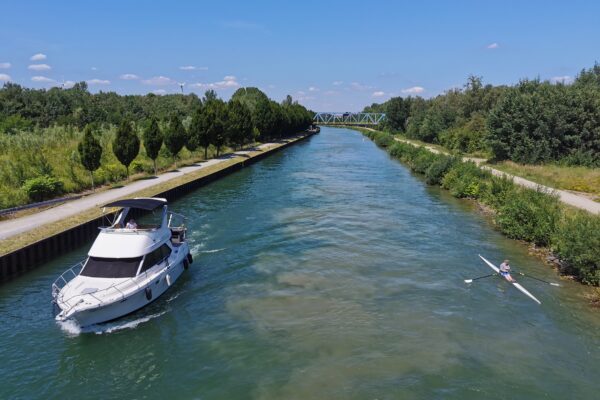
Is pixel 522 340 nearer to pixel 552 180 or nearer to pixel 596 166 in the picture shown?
pixel 552 180

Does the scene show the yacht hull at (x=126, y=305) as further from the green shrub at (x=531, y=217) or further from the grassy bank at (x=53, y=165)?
the green shrub at (x=531, y=217)

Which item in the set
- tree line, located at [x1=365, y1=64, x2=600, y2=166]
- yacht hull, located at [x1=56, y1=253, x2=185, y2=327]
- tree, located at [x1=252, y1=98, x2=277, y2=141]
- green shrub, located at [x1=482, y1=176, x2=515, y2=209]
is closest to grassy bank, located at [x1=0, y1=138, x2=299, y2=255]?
yacht hull, located at [x1=56, y1=253, x2=185, y2=327]

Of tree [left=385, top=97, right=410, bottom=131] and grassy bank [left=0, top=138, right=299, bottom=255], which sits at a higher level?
tree [left=385, top=97, right=410, bottom=131]

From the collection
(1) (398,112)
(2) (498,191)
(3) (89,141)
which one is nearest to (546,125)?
(2) (498,191)

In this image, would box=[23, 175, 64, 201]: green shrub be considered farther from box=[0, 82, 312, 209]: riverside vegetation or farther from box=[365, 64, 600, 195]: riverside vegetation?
box=[365, 64, 600, 195]: riverside vegetation

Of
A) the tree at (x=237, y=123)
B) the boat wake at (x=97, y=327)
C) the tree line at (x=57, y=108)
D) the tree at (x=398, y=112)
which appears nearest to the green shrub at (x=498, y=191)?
the boat wake at (x=97, y=327)

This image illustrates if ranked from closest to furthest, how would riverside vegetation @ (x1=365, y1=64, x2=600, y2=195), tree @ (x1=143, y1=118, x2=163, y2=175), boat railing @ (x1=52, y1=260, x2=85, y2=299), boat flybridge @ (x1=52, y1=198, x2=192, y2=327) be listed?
boat flybridge @ (x1=52, y1=198, x2=192, y2=327)
boat railing @ (x1=52, y1=260, x2=85, y2=299)
tree @ (x1=143, y1=118, x2=163, y2=175)
riverside vegetation @ (x1=365, y1=64, x2=600, y2=195)

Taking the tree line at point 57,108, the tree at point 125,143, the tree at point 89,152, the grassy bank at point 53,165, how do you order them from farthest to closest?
the tree line at point 57,108 < the tree at point 125,143 < the tree at point 89,152 < the grassy bank at point 53,165

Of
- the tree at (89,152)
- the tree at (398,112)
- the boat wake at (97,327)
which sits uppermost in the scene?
the tree at (398,112)
